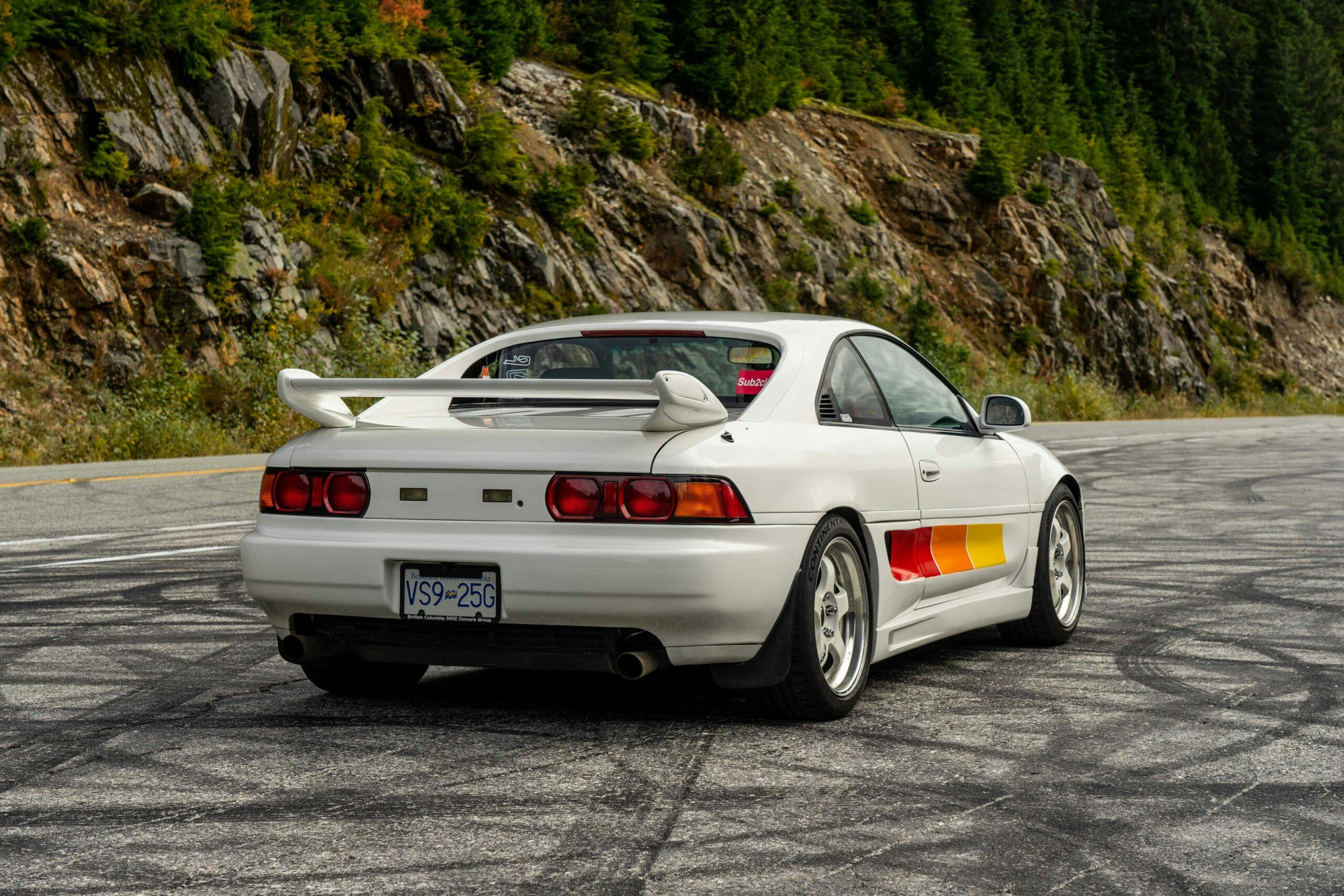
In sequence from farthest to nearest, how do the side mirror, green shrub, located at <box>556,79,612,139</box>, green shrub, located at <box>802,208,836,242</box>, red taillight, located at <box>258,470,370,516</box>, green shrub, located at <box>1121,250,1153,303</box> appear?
green shrub, located at <box>1121,250,1153,303</box>
green shrub, located at <box>802,208,836,242</box>
green shrub, located at <box>556,79,612,139</box>
the side mirror
red taillight, located at <box>258,470,370,516</box>

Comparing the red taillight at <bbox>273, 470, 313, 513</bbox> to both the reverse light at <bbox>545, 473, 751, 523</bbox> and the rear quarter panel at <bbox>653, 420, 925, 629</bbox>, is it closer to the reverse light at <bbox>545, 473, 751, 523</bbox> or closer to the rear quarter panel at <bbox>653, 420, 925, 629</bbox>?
the reverse light at <bbox>545, 473, 751, 523</bbox>

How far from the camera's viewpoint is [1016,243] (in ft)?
158

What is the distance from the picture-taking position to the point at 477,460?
15.8ft

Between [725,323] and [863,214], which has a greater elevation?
[863,214]

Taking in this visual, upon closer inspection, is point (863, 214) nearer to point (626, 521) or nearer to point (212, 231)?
point (212, 231)

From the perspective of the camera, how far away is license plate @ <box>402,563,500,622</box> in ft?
15.6

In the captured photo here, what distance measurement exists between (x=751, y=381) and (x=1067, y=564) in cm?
224

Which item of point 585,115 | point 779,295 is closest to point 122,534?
point 585,115

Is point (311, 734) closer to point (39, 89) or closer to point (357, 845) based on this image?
point (357, 845)

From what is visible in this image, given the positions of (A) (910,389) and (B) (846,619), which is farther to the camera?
(A) (910,389)

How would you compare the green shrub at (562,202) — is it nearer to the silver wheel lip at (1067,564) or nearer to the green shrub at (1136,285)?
the green shrub at (1136,285)

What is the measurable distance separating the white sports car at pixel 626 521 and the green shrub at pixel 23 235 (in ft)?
58.1

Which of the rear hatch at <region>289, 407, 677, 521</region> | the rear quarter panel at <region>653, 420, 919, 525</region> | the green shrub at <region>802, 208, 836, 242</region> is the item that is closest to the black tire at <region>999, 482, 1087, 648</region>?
the rear quarter panel at <region>653, 420, 919, 525</region>

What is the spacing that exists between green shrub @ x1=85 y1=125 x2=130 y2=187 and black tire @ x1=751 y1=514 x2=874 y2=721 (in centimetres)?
2042
